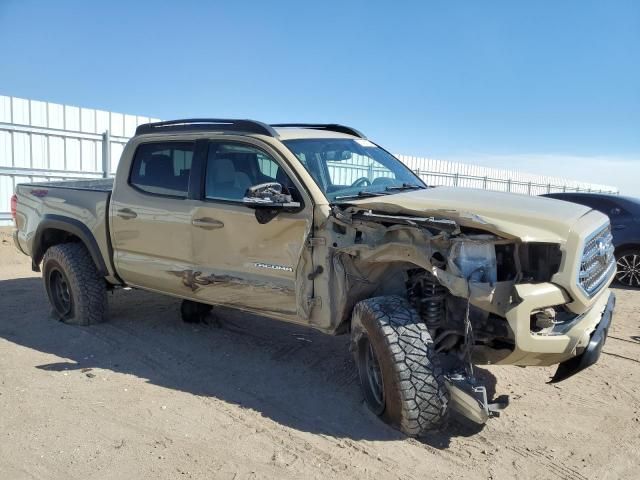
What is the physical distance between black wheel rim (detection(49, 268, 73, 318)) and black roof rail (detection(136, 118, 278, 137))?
1.87 meters

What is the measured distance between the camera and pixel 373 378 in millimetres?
3900

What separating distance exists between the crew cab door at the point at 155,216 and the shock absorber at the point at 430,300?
206cm

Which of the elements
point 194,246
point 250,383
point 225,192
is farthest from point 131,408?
point 225,192

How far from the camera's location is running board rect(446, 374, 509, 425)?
3.28 m

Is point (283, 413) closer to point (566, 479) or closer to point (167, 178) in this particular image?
point (566, 479)

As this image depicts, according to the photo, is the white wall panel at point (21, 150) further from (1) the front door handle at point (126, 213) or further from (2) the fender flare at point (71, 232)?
(1) the front door handle at point (126, 213)

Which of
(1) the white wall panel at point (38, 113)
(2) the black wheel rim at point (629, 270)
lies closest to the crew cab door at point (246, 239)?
(2) the black wheel rim at point (629, 270)

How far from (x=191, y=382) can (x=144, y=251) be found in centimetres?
141

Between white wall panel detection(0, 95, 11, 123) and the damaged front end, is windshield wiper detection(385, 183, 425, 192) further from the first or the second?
white wall panel detection(0, 95, 11, 123)

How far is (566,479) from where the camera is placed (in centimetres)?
313

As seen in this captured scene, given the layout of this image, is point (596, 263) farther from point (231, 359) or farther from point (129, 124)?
point (129, 124)

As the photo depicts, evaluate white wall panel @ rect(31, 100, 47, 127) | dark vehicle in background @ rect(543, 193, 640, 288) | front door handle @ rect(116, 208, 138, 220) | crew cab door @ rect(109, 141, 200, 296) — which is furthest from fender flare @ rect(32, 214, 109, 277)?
white wall panel @ rect(31, 100, 47, 127)

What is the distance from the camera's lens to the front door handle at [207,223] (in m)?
4.57

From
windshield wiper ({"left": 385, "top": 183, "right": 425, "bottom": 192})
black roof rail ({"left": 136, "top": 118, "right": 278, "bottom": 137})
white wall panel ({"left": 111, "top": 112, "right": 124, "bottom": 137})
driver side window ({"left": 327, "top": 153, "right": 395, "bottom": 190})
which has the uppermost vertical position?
white wall panel ({"left": 111, "top": 112, "right": 124, "bottom": 137})
